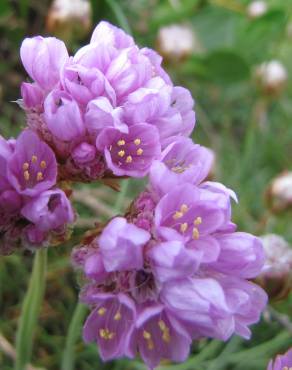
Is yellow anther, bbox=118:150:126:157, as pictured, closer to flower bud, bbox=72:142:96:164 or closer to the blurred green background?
flower bud, bbox=72:142:96:164

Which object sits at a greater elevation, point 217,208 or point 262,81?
point 217,208

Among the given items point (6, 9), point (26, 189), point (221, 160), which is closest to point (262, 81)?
point (221, 160)

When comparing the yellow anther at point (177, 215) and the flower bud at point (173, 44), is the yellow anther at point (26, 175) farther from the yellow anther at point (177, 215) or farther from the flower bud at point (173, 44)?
the flower bud at point (173, 44)

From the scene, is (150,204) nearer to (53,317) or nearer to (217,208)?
(217,208)

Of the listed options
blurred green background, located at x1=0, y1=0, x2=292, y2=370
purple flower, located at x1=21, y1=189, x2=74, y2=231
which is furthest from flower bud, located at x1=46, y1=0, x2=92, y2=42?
purple flower, located at x1=21, y1=189, x2=74, y2=231

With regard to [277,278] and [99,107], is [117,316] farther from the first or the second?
Answer: [277,278]

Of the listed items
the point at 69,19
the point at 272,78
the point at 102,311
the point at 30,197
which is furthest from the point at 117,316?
the point at 272,78
